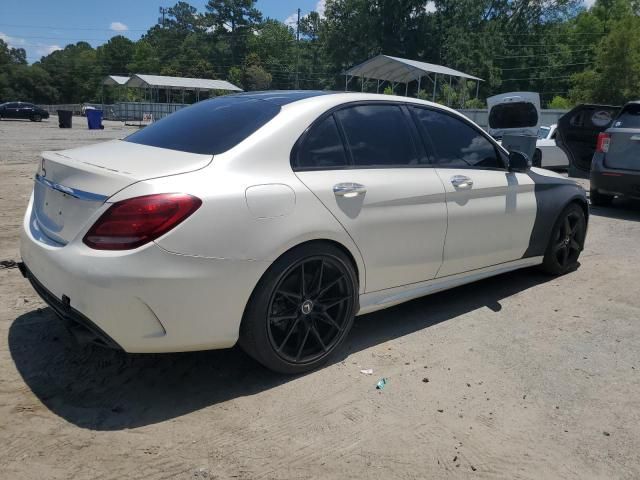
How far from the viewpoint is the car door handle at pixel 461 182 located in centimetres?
391

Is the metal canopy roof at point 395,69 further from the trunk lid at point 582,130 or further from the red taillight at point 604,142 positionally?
the red taillight at point 604,142

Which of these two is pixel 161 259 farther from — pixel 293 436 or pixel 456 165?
pixel 456 165

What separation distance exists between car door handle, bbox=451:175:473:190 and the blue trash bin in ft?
107

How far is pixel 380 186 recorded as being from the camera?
11.2ft

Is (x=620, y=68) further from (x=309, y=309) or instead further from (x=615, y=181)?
(x=309, y=309)

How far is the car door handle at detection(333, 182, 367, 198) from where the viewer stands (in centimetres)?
318

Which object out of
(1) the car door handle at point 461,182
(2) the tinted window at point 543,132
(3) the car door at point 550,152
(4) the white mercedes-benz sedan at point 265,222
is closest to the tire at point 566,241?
(4) the white mercedes-benz sedan at point 265,222

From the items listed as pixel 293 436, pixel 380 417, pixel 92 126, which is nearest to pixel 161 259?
pixel 293 436

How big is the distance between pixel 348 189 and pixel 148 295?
4.32ft

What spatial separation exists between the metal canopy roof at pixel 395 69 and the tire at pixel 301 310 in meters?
21.5

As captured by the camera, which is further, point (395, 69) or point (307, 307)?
point (395, 69)

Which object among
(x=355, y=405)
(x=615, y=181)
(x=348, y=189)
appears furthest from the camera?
(x=615, y=181)

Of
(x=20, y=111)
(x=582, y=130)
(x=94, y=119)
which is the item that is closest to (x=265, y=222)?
(x=582, y=130)

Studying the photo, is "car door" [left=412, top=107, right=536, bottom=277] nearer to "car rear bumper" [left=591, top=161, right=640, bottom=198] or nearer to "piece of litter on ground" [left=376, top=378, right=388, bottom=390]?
"piece of litter on ground" [left=376, top=378, right=388, bottom=390]
